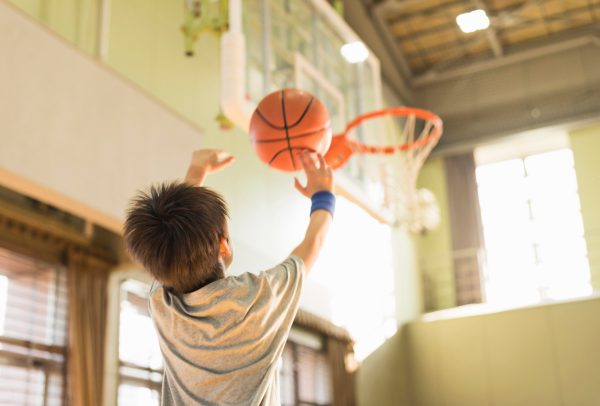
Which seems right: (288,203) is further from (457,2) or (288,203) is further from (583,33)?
(583,33)

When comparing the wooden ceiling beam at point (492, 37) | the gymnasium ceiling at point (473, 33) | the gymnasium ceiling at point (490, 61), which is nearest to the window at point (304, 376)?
the gymnasium ceiling at point (490, 61)

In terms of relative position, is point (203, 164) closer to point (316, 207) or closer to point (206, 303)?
point (316, 207)

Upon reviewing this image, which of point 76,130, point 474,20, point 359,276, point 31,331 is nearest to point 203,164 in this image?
point 76,130

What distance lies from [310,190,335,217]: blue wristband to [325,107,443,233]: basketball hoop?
2.42 m

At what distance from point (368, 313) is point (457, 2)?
4584 millimetres

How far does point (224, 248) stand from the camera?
181 centimetres

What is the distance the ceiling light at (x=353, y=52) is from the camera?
7769 mm

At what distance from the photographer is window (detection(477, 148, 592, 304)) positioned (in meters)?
11.3

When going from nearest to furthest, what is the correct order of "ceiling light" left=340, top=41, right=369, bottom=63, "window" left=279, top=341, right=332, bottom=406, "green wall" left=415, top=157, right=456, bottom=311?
"ceiling light" left=340, top=41, right=369, bottom=63, "window" left=279, top=341, right=332, bottom=406, "green wall" left=415, top=157, right=456, bottom=311

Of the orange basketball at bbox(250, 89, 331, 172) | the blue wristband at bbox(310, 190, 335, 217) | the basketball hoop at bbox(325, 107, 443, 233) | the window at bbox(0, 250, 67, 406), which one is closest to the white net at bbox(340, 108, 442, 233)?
the basketball hoop at bbox(325, 107, 443, 233)

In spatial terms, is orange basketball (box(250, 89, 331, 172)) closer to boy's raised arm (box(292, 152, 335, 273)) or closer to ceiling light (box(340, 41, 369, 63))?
boy's raised arm (box(292, 152, 335, 273))

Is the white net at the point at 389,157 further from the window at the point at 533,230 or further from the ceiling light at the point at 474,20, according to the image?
the window at the point at 533,230

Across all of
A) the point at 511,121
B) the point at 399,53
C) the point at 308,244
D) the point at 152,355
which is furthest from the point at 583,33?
the point at 308,244

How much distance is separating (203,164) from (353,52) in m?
5.68
